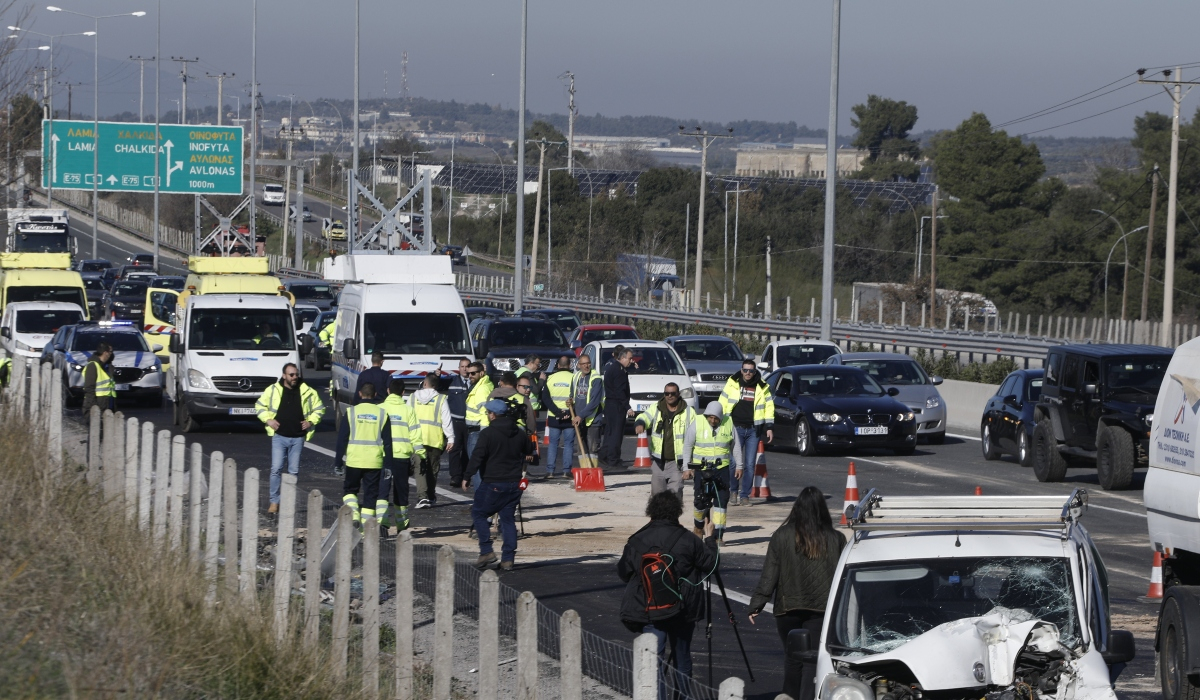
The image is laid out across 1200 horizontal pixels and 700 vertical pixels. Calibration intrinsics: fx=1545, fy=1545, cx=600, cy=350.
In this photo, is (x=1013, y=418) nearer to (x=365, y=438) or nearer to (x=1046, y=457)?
(x=1046, y=457)

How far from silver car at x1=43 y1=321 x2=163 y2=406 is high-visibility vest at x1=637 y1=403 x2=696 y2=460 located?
16065 mm

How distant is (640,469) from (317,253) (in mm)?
100283

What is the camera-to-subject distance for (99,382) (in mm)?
22859

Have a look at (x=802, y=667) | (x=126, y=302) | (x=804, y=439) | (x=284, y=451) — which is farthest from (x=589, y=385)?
Answer: (x=126, y=302)

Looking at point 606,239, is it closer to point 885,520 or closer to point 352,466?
point 352,466

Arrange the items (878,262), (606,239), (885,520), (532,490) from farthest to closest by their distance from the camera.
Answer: (878,262) → (606,239) → (532,490) → (885,520)

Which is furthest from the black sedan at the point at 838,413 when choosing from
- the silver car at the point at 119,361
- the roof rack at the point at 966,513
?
the roof rack at the point at 966,513

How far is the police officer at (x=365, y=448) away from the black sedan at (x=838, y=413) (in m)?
11.4

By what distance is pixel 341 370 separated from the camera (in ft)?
83.1

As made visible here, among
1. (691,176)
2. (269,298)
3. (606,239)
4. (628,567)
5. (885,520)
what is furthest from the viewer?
(691,176)

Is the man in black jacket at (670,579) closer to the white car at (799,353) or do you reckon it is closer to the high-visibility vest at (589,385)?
the high-visibility vest at (589,385)

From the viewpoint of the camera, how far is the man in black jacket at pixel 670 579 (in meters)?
8.76

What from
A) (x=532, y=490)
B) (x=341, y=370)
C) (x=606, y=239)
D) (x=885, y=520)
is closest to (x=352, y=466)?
(x=532, y=490)

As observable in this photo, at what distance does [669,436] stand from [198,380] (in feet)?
38.2
